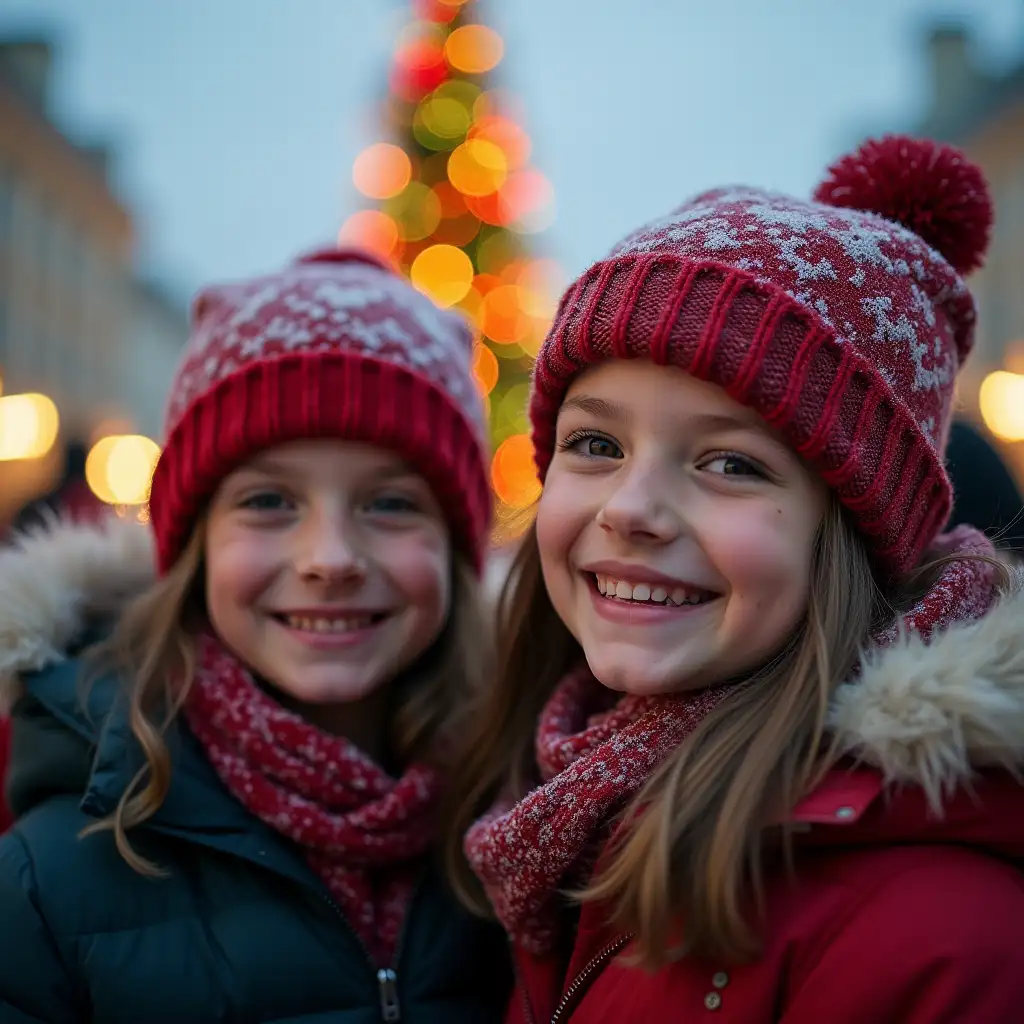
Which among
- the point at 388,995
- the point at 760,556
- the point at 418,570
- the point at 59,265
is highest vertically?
the point at 760,556

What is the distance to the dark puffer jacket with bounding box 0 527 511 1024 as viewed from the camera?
1.97m

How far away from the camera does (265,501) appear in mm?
2381

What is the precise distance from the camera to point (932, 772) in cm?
148

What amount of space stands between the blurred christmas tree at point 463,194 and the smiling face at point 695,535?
7.59 m

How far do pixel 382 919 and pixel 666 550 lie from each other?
40.1 inches

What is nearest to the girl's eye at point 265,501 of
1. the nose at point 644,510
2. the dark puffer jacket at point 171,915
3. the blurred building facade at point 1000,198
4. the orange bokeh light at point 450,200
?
the dark puffer jacket at point 171,915

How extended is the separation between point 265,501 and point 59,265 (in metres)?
27.9

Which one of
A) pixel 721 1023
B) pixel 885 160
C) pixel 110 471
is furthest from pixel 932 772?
pixel 110 471

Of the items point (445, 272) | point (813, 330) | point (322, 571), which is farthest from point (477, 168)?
point (813, 330)

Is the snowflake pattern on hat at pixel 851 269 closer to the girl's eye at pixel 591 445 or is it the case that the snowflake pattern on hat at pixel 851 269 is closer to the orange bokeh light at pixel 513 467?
the girl's eye at pixel 591 445

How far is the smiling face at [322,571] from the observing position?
2.27m

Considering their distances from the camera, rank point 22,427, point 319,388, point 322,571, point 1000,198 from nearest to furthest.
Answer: point 322,571
point 319,388
point 22,427
point 1000,198

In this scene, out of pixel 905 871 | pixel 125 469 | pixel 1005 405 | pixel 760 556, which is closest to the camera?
pixel 905 871

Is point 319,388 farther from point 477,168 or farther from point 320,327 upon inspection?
point 477,168
